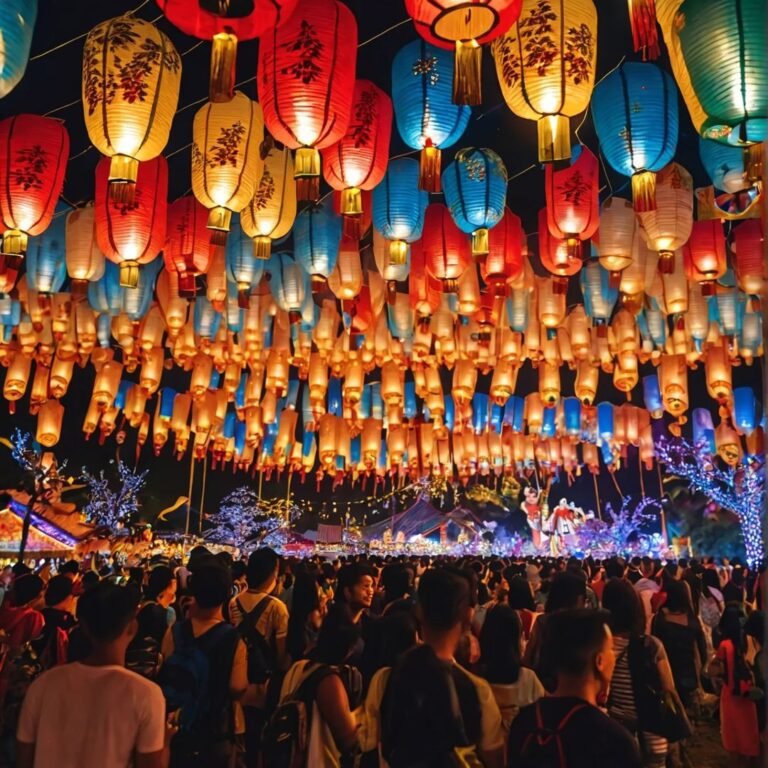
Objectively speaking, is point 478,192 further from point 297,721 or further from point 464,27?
point 297,721

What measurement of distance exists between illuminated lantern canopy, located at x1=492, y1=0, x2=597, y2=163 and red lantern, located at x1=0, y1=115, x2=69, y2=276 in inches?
148

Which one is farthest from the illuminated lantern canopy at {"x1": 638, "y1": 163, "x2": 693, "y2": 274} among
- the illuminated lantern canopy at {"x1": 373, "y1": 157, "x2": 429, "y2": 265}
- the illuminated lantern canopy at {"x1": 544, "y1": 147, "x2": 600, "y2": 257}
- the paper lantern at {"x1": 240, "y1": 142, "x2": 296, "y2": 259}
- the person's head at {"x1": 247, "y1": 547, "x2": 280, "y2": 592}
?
the person's head at {"x1": 247, "y1": 547, "x2": 280, "y2": 592}

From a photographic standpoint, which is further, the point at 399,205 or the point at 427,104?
the point at 399,205

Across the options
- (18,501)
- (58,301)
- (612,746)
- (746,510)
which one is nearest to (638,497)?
(746,510)

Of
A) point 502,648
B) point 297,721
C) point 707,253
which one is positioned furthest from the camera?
point 707,253

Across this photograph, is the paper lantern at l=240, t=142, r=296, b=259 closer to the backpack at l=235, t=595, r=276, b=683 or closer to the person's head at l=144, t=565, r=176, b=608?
the person's head at l=144, t=565, r=176, b=608

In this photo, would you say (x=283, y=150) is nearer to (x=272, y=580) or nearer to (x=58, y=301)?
(x=272, y=580)

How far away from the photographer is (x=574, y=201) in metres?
6.13

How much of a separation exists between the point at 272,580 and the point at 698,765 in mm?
3816

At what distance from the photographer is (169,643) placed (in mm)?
3617

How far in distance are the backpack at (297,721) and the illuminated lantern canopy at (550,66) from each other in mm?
3459

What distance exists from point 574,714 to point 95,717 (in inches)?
56.9

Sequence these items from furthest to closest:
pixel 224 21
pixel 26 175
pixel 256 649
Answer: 1. pixel 26 175
2. pixel 224 21
3. pixel 256 649

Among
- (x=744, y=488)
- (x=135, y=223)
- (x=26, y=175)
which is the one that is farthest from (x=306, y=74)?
(x=744, y=488)
